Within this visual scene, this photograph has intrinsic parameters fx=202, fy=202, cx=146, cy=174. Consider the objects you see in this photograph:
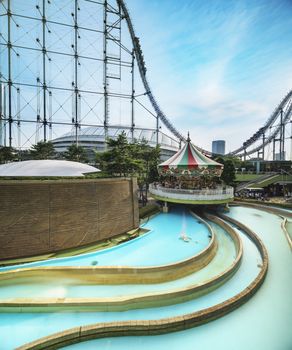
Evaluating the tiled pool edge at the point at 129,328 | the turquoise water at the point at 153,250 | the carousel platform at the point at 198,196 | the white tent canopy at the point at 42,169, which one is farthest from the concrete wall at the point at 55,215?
the tiled pool edge at the point at 129,328

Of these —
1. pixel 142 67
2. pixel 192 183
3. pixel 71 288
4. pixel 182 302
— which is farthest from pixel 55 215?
pixel 142 67

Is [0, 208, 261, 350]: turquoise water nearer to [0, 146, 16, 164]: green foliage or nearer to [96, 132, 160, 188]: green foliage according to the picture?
[96, 132, 160, 188]: green foliage

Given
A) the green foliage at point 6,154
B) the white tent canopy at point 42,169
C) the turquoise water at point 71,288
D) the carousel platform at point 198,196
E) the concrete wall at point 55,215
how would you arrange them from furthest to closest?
the green foliage at point 6,154, the carousel platform at point 198,196, the white tent canopy at point 42,169, the concrete wall at point 55,215, the turquoise water at point 71,288

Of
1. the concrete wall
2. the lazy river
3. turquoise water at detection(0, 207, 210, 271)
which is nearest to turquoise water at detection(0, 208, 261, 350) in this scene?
the lazy river

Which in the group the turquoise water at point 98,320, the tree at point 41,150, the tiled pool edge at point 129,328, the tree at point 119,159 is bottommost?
the turquoise water at point 98,320

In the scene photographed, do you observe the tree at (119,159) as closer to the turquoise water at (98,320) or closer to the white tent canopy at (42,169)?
the white tent canopy at (42,169)

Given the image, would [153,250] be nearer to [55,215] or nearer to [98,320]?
[98,320]
